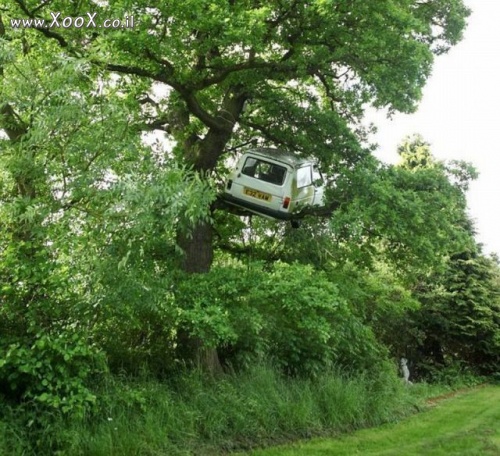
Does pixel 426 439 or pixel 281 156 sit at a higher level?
pixel 281 156

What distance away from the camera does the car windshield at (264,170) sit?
41.0 ft

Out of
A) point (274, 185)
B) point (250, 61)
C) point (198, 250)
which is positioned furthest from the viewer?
point (274, 185)

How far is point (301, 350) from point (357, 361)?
6.40ft

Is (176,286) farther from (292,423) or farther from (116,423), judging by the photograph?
(292,423)

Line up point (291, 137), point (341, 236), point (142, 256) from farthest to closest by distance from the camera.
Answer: point (291, 137) < point (341, 236) < point (142, 256)

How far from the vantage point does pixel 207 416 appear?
862 cm

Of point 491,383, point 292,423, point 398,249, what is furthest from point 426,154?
point 292,423

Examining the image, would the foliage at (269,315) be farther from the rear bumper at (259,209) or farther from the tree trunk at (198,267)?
the rear bumper at (259,209)

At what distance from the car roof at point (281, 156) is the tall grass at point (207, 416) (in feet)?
15.1

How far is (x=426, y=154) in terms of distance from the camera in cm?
2261

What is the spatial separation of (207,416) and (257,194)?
538 cm

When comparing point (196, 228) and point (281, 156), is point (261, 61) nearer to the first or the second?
point (281, 156)

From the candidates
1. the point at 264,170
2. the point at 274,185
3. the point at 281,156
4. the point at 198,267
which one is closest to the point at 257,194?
the point at 274,185

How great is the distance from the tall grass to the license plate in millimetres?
3757
